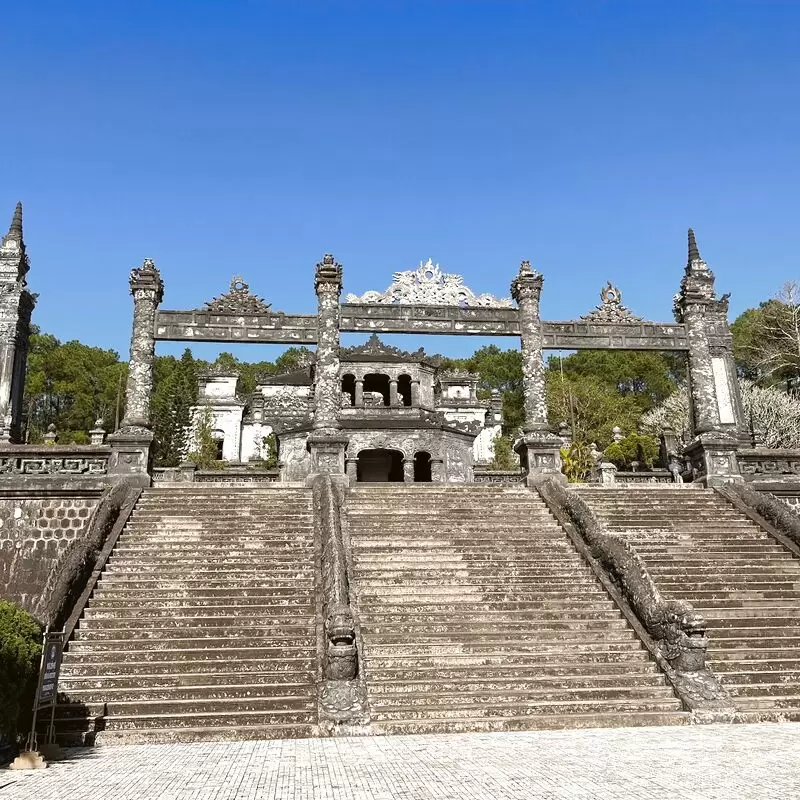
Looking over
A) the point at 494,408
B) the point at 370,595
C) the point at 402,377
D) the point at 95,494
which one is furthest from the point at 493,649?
the point at 494,408

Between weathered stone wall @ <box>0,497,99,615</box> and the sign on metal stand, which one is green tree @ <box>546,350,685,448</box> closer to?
weathered stone wall @ <box>0,497,99,615</box>

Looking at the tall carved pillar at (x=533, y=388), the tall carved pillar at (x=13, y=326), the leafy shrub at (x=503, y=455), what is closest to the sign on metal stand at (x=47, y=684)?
the tall carved pillar at (x=13, y=326)

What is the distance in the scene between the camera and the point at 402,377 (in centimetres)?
3462

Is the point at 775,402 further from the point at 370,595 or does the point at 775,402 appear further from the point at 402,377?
the point at 370,595

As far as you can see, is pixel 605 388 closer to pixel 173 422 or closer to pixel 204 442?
pixel 204 442

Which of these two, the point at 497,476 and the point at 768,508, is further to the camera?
the point at 497,476

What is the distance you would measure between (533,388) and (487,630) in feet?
30.9

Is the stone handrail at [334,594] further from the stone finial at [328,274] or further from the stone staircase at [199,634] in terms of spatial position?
the stone finial at [328,274]

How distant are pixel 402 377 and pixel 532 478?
18.3 m

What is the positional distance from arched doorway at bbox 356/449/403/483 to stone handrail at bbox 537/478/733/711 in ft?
68.4

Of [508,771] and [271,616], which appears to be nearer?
[508,771]

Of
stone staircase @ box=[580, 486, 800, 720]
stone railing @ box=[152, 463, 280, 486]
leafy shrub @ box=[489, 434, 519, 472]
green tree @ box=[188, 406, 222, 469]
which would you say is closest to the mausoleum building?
green tree @ box=[188, 406, 222, 469]

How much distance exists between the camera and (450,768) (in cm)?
655

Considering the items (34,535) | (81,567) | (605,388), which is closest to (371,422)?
(34,535)
